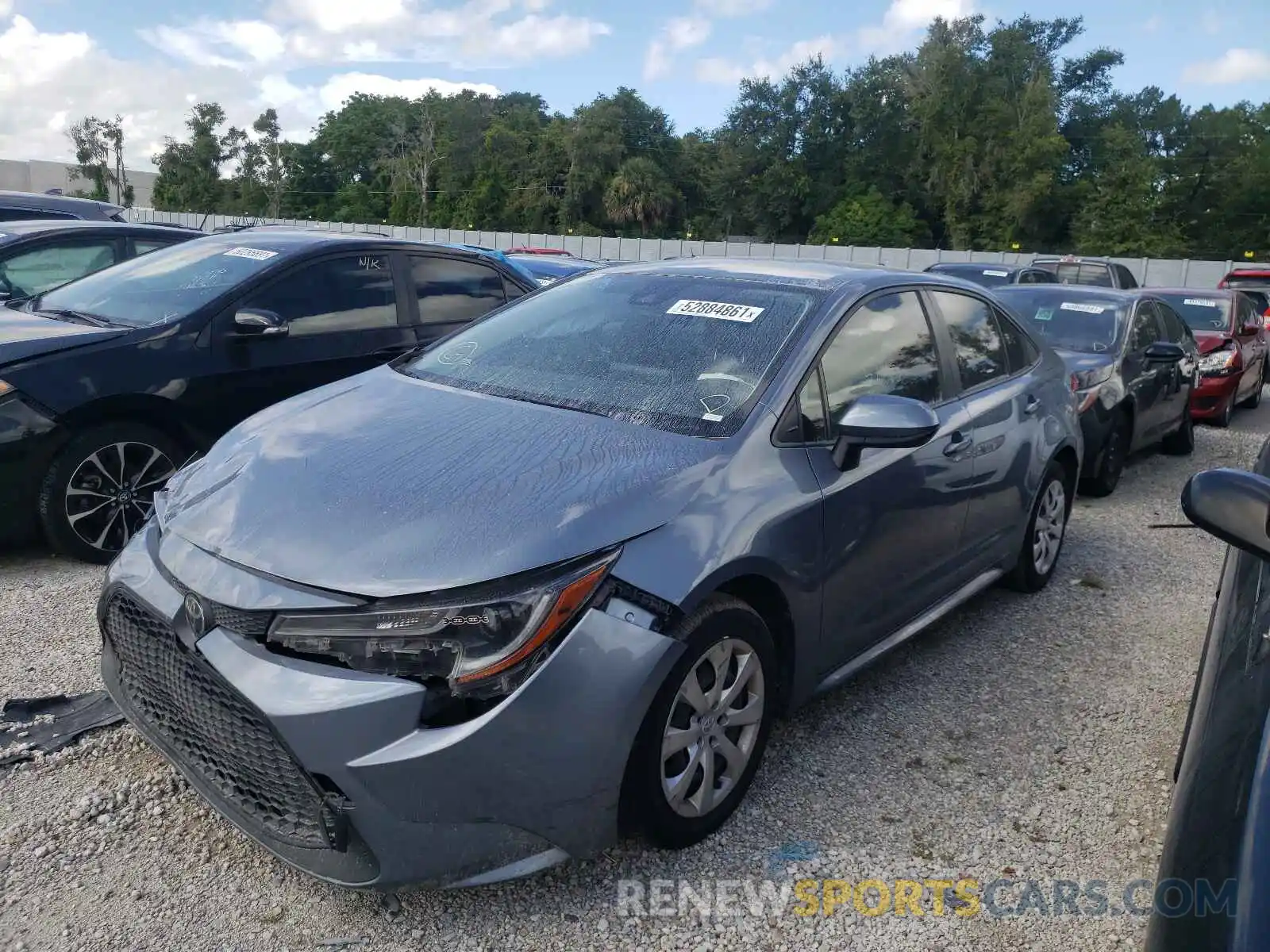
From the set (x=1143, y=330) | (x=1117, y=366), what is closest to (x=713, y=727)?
(x=1117, y=366)

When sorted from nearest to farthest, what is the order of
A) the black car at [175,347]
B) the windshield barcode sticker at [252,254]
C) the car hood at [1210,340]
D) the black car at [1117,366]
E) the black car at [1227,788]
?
the black car at [1227,788], the black car at [175,347], the windshield barcode sticker at [252,254], the black car at [1117,366], the car hood at [1210,340]

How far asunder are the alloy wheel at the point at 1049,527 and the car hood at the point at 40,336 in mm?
4496

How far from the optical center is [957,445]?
152 inches

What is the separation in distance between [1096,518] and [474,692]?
552cm

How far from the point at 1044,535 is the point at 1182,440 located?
189 inches

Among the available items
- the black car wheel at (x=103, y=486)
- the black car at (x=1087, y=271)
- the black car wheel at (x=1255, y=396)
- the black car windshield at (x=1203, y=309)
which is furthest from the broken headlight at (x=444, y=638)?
the black car at (x=1087, y=271)

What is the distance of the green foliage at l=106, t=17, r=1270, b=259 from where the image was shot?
56.1 metres

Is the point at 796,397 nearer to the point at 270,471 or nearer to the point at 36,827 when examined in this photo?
the point at 270,471

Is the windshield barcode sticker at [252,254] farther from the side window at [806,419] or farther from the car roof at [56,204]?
the car roof at [56,204]

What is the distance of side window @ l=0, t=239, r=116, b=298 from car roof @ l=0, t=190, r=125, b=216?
5457mm

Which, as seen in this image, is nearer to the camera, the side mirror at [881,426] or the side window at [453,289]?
the side mirror at [881,426]

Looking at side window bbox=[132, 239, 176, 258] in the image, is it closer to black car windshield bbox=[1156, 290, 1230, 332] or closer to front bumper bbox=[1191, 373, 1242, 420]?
front bumper bbox=[1191, 373, 1242, 420]

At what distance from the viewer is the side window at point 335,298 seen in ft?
18.0

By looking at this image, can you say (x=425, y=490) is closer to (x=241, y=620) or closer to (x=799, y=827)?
(x=241, y=620)
